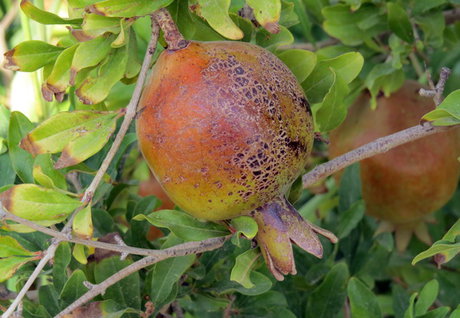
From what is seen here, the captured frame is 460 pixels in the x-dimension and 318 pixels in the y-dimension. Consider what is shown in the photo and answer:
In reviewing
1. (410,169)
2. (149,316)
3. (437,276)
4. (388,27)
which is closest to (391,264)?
(437,276)

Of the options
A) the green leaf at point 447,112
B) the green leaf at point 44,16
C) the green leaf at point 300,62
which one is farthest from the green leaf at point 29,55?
the green leaf at point 447,112

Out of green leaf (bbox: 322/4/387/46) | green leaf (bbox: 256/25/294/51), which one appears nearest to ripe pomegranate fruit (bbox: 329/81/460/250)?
green leaf (bbox: 322/4/387/46)

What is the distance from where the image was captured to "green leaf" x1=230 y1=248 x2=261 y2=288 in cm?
96

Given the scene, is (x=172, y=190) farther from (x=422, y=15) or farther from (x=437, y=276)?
(x=437, y=276)

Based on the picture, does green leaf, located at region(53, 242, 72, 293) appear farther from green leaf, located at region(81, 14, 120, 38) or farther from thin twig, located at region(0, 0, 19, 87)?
thin twig, located at region(0, 0, 19, 87)

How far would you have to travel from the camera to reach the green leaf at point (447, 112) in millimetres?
988

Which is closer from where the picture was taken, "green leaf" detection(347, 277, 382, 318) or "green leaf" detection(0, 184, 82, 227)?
"green leaf" detection(0, 184, 82, 227)

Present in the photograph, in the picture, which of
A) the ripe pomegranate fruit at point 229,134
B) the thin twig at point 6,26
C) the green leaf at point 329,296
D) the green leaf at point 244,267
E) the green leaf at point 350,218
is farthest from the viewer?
the thin twig at point 6,26

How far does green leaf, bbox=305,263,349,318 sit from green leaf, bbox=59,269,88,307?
444 mm

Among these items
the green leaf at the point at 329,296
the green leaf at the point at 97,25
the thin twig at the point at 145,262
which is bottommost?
the green leaf at the point at 329,296

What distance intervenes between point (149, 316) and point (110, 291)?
0.07 meters

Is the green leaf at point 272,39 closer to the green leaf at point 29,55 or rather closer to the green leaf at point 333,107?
the green leaf at point 333,107

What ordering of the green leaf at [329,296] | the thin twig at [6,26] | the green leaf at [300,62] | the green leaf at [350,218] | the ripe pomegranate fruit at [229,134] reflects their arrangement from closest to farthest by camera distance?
the ripe pomegranate fruit at [229,134], the green leaf at [300,62], the green leaf at [329,296], the green leaf at [350,218], the thin twig at [6,26]

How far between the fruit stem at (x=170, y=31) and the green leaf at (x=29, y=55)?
0.17 m
